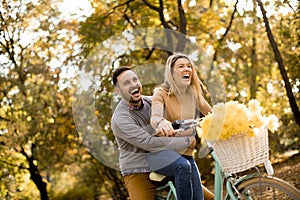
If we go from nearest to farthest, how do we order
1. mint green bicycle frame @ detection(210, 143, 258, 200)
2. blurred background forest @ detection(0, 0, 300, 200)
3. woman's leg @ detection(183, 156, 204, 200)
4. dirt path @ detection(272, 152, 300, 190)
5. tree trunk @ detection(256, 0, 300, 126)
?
1. mint green bicycle frame @ detection(210, 143, 258, 200)
2. woman's leg @ detection(183, 156, 204, 200)
3. dirt path @ detection(272, 152, 300, 190)
4. tree trunk @ detection(256, 0, 300, 126)
5. blurred background forest @ detection(0, 0, 300, 200)

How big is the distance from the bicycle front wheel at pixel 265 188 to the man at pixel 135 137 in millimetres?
482

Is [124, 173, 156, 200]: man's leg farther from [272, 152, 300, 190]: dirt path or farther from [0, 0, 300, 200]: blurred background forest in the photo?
[0, 0, 300, 200]: blurred background forest

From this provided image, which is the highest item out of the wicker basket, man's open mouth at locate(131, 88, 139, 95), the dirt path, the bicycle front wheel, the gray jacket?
man's open mouth at locate(131, 88, 139, 95)

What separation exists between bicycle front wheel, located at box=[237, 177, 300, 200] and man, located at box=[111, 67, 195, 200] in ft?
1.58

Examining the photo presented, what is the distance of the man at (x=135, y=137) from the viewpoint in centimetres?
320

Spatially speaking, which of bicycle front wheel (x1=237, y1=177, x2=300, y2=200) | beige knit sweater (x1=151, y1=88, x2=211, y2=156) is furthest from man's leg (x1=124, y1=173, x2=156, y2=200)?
bicycle front wheel (x1=237, y1=177, x2=300, y2=200)

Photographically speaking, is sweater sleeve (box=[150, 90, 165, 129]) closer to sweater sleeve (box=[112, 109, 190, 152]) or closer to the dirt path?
sweater sleeve (box=[112, 109, 190, 152])

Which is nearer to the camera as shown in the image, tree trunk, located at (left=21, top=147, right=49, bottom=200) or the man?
the man

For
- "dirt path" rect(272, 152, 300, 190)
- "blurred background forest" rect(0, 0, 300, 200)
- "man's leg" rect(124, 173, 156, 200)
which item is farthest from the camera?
"blurred background forest" rect(0, 0, 300, 200)

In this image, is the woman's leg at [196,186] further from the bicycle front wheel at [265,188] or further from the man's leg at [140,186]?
the bicycle front wheel at [265,188]

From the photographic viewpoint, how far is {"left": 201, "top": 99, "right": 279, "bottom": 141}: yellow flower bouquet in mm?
2758

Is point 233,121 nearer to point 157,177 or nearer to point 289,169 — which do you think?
point 157,177

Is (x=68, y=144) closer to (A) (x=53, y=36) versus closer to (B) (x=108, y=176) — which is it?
(B) (x=108, y=176)

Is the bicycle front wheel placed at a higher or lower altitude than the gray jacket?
lower
